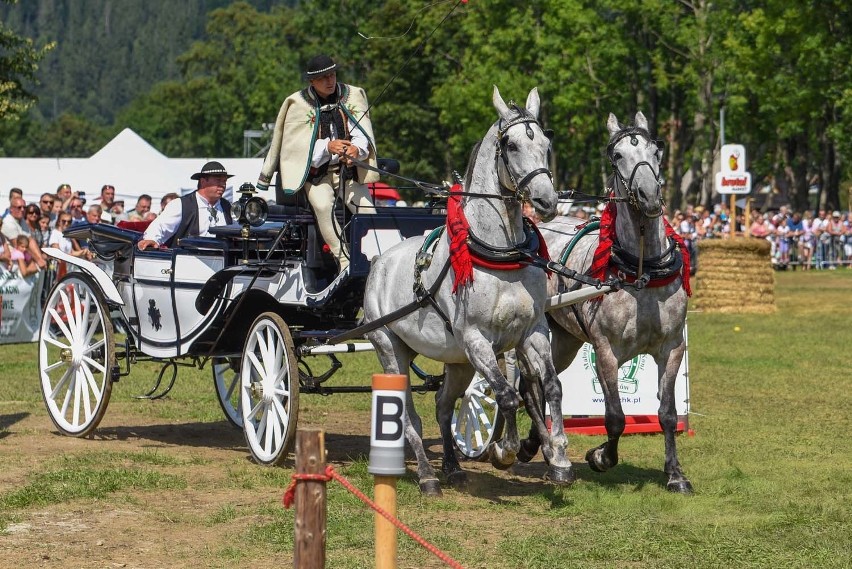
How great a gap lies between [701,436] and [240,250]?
4.20 metres

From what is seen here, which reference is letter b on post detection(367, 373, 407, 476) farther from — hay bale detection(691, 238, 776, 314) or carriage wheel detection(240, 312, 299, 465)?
hay bale detection(691, 238, 776, 314)

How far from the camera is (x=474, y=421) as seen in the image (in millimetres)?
11195

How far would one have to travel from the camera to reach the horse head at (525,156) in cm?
844

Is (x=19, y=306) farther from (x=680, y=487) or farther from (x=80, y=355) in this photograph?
(x=680, y=487)

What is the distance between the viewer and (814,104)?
46.0 metres

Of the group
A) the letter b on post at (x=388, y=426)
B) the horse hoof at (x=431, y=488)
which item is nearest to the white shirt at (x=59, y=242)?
the horse hoof at (x=431, y=488)

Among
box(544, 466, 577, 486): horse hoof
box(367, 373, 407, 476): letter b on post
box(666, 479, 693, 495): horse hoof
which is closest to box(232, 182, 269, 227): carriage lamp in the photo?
box(544, 466, 577, 486): horse hoof

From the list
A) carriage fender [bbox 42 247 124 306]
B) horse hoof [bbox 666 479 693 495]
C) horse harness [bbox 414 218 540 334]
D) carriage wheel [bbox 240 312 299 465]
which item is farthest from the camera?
carriage fender [bbox 42 247 124 306]

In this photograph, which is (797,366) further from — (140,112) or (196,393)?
(140,112)

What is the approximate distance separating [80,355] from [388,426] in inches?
264

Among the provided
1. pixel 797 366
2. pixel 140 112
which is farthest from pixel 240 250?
pixel 140 112

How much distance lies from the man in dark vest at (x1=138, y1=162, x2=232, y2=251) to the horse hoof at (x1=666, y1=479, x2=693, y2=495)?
470cm

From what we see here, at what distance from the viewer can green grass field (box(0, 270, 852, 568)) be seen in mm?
7613

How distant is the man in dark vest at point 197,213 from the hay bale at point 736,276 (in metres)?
16.5
